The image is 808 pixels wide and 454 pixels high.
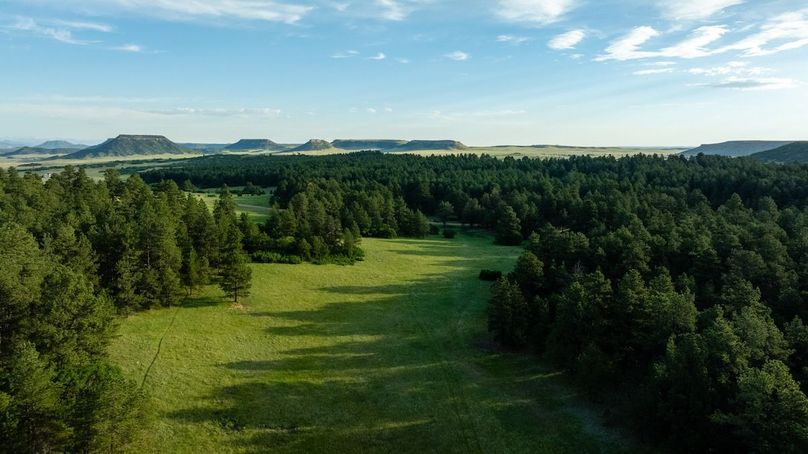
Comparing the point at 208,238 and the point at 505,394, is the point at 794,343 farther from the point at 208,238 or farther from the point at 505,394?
the point at 208,238

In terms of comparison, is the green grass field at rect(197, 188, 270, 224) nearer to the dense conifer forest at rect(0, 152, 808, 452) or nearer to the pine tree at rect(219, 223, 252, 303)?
the dense conifer forest at rect(0, 152, 808, 452)

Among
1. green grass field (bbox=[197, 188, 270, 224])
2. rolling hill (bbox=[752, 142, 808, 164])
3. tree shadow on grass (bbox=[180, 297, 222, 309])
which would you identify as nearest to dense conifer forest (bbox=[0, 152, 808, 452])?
tree shadow on grass (bbox=[180, 297, 222, 309])

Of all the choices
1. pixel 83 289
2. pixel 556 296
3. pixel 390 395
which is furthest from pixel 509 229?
pixel 83 289

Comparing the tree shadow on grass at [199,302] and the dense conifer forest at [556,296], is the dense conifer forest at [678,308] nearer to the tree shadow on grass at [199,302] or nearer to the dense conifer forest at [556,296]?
the dense conifer forest at [556,296]

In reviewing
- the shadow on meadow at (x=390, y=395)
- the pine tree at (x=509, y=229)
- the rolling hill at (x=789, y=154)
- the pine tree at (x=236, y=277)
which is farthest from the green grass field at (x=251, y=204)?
the rolling hill at (x=789, y=154)

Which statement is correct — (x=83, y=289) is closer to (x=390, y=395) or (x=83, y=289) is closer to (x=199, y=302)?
(x=199, y=302)

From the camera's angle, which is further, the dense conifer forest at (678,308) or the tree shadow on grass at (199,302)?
the tree shadow on grass at (199,302)

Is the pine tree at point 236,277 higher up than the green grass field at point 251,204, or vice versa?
the green grass field at point 251,204
